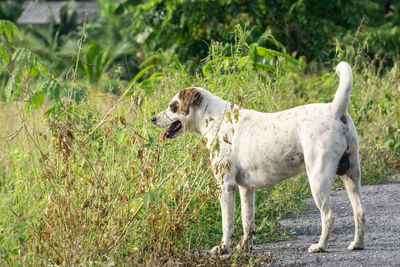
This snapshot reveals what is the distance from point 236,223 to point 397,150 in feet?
12.5

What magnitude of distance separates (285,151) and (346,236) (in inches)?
48.7

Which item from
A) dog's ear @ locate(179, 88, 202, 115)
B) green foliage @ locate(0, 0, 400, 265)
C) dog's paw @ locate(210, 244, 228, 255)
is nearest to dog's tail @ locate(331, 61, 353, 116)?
green foliage @ locate(0, 0, 400, 265)

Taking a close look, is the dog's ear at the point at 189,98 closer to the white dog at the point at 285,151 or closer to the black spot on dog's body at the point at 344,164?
the white dog at the point at 285,151

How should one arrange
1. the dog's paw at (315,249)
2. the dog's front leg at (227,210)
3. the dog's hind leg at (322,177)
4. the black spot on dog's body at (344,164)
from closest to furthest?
1. the dog's hind leg at (322,177)
2. the black spot on dog's body at (344,164)
3. the dog's paw at (315,249)
4. the dog's front leg at (227,210)

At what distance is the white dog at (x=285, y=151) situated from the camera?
4332 millimetres

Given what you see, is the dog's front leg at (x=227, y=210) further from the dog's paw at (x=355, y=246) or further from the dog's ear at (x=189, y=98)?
the dog's paw at (x=355, y=246)

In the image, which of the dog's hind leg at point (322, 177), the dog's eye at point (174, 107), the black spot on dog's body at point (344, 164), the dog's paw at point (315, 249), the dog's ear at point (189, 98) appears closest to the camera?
the dog's hind leg at point (322, 177)

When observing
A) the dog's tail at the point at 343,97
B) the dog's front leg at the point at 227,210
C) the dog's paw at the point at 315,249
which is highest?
the dog's tail at the point at 343,97

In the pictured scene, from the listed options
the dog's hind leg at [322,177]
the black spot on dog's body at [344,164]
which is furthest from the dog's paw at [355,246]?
the black spot on dog's body at [344,164]

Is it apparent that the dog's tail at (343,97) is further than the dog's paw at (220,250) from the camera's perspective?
No

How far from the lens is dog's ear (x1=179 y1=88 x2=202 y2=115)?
5031 mm

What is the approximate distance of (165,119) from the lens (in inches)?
202

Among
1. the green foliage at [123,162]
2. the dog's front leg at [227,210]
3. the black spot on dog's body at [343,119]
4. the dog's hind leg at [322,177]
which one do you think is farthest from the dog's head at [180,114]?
the black spot on dog's body at [343,119]

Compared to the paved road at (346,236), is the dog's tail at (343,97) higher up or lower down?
higher up
